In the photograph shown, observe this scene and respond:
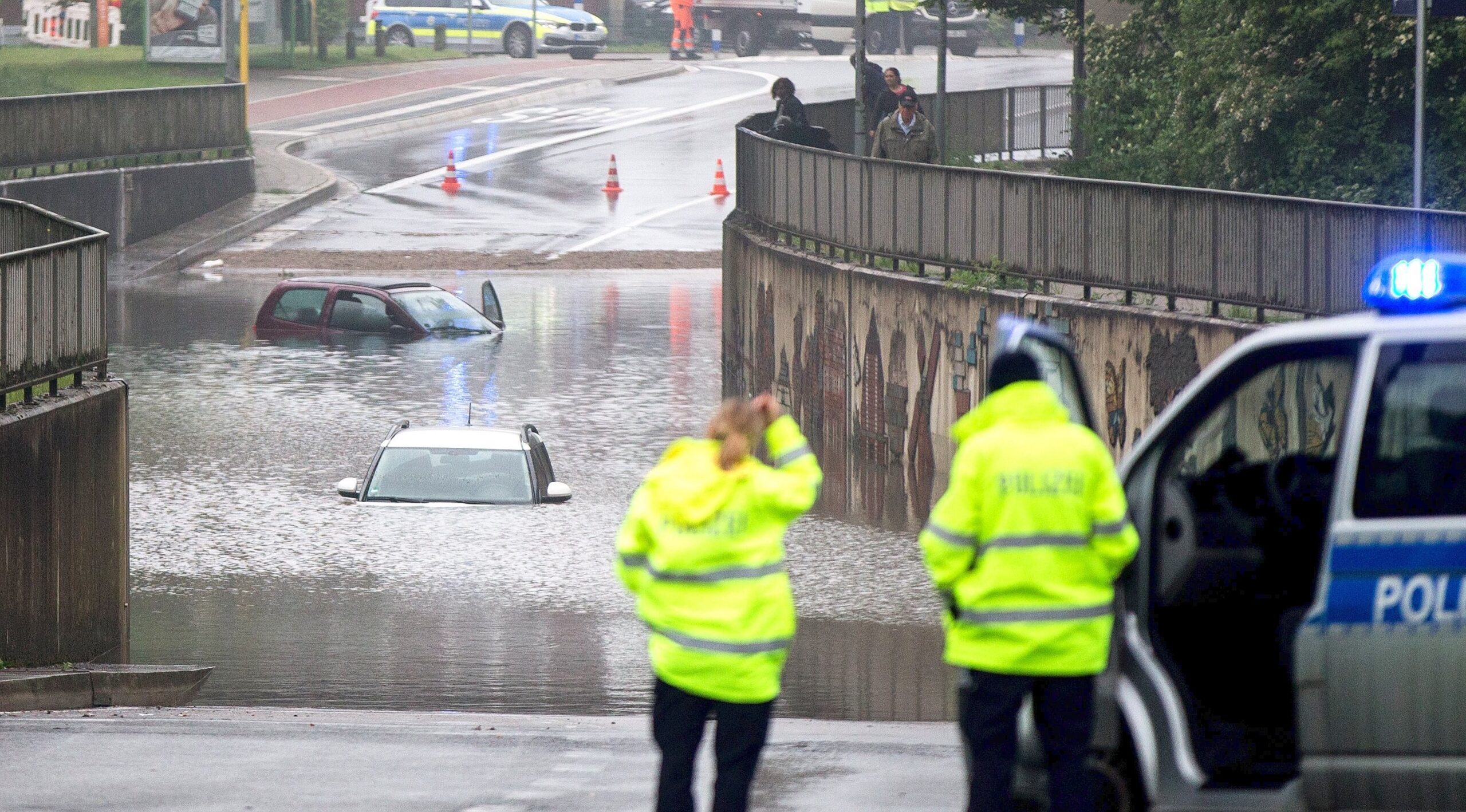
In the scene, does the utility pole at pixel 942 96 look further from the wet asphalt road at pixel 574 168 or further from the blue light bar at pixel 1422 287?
the blue light bar at pixel 1422 287

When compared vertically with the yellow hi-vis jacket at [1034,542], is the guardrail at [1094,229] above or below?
above

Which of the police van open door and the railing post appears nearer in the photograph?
the police van open door

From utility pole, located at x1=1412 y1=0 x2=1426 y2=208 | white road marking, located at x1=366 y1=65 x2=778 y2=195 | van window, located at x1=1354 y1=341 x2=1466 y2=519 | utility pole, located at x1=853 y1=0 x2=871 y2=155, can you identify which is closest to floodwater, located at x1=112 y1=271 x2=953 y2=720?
utility pole, located at x1=853 y1=0 x2=871 y2=155

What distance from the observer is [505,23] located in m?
69.4

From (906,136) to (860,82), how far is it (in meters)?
3.43

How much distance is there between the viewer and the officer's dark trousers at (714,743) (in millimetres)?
6258

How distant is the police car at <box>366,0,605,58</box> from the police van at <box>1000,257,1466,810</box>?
6384 cm

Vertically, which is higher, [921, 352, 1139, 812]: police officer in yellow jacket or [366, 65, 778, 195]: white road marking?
[366, 65, 778, 195]: white road marking

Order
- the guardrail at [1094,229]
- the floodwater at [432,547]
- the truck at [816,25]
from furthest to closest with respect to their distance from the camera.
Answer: the truck at [816,25], the guardrail at [1094,229], the floodwater at [432,547]

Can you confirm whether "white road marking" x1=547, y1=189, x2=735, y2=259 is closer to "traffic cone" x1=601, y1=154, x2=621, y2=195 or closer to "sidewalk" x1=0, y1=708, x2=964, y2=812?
"traffic cone" x1=601, y1=154, x2=621, y2=195

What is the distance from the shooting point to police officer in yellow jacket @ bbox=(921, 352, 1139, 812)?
604cm

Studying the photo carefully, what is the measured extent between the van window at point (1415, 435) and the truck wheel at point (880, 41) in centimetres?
6704

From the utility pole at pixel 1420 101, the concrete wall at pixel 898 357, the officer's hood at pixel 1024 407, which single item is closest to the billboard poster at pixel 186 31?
the concrete wall at pixel 898 357

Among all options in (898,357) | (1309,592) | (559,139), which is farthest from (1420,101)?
(559,139)
